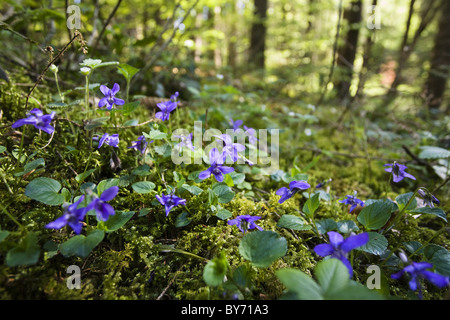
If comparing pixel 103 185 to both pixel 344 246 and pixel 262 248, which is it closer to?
pixel 262 248

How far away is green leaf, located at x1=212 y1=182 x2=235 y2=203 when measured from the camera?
4.15 feet

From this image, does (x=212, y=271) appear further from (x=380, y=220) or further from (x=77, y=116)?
(x=77, y=116)

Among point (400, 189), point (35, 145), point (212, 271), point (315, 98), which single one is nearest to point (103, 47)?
point (35, 145)

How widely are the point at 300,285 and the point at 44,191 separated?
41.4 inches

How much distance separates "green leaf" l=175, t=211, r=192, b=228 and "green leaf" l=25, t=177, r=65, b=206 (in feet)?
1.64

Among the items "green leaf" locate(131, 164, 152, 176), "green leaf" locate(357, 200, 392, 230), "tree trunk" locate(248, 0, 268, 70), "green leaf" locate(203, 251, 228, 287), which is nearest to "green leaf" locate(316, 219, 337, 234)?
"green leaf" locate(357, 200, 392, 230)

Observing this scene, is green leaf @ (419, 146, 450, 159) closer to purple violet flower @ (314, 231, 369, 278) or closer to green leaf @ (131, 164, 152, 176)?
purple violet flower @ (314, 231, 369, 278)

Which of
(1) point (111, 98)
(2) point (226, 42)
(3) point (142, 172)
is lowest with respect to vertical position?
(3) point (142, 172)

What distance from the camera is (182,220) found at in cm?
125

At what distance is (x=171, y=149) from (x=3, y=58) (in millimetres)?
2216

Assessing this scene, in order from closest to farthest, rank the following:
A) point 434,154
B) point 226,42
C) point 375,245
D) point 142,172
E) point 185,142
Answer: point 375,245 < point 142,172 < point 185,142 < point 434,154 < point 226,42

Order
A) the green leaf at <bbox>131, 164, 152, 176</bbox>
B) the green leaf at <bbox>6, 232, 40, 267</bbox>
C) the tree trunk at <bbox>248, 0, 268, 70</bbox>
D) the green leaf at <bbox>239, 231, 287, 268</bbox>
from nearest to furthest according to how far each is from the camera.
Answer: the green leaf at <bbox>6, 232, 40, 267</bbox> < the green leaf at <bbox>239, 231, 287, 268</bbox> < the green leaf at <bbox>131, 164, 152, 176</bbox> < the tree trunk at <bbox>248, 0, 268, 70</bbox>

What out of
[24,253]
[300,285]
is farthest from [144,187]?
[300,285]
